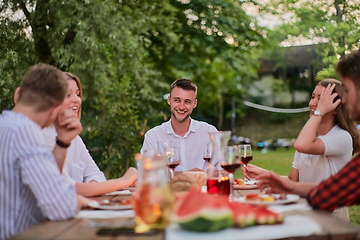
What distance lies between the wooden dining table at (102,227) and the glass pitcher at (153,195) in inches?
2.8

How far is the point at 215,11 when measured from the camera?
41.1 feet

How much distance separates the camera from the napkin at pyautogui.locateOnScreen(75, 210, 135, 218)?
7.19 ft

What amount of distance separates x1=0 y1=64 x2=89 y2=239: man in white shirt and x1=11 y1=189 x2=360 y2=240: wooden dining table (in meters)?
0.11

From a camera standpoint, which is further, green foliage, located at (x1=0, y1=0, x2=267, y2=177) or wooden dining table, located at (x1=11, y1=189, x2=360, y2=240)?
green foliage, located at (x1=0, y1=0, x2=267, y2=177)

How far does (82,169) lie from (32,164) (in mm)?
1626

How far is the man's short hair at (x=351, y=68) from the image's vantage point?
7.73ft

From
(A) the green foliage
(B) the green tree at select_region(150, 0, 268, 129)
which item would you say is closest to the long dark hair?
(A) the green foliage

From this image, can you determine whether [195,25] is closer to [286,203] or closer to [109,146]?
[109,146]

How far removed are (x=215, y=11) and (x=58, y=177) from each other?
36.3 feet

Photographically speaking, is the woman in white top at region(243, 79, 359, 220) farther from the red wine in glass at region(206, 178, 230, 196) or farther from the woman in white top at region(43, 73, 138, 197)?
the woman in white top at region(43, 73, 138, 197)

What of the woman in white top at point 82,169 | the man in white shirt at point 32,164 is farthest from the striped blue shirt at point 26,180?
the woman in white top at point 82,169

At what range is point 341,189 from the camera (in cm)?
217

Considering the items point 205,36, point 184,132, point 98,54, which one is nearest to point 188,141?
point 184,132

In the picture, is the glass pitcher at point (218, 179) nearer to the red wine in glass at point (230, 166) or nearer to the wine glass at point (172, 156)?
the red wine in glass at point (230, 166)
